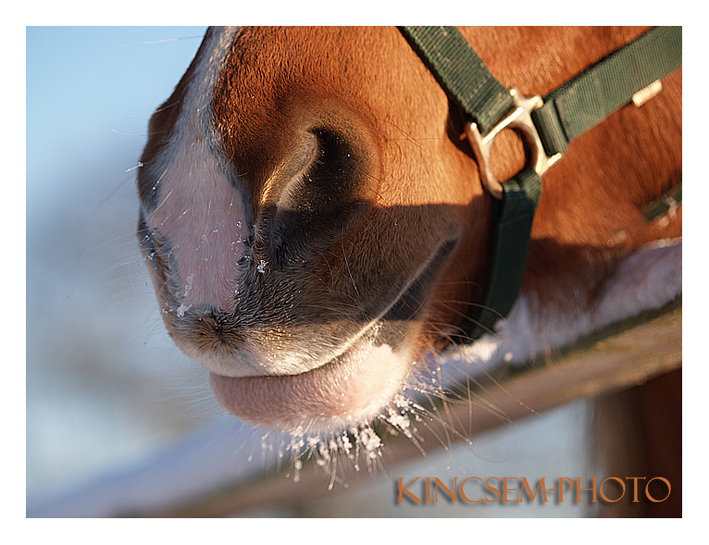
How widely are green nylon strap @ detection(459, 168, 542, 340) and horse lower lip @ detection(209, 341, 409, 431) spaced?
0.16m

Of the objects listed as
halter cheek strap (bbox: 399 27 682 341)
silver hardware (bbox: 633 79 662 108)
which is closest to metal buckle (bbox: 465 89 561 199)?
halter cheek strap (bbox: 399 27 682 341)

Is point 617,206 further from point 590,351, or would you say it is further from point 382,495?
point 382,495

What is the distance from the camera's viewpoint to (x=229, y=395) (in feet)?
1.64

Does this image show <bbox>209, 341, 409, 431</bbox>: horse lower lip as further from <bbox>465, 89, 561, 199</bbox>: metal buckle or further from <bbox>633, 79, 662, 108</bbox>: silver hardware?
<bbox>633, 79, 662, 108</bbox>: silver hardware

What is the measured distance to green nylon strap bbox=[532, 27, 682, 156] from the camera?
0.55 meters

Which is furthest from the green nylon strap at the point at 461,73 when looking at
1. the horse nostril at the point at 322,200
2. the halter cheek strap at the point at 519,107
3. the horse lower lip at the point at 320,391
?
the horse lower lip at the point at 320,391

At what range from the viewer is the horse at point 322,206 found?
40cm

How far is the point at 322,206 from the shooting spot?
41 cm

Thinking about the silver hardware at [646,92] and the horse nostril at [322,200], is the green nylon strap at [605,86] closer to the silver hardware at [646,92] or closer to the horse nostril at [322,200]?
the silver hardware at [646,92]

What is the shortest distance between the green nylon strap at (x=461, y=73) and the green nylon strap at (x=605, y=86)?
0.22 feet

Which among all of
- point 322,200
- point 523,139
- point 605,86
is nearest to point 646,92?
point 605,86
